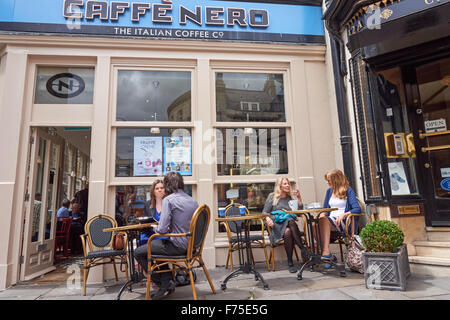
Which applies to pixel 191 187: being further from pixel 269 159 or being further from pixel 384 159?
pixel 384 159

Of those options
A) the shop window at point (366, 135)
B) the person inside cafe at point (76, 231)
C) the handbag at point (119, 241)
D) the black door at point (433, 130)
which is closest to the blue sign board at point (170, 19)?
the shop window at point (366, 135)

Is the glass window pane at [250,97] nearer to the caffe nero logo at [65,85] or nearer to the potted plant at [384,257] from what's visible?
the caffe nero logo at [65,85]

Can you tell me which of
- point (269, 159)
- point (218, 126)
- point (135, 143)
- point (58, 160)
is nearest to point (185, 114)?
point (218, 126)

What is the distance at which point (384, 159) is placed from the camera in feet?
13.2

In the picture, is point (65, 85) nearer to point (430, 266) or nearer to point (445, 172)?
point (430, 266)

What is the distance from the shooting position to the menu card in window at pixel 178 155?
4.66 meters

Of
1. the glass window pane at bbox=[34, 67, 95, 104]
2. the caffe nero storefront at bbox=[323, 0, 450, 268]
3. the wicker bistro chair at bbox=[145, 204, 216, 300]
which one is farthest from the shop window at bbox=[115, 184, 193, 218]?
the caffe nero storefront at bbox=[323, 0, 450, 268]

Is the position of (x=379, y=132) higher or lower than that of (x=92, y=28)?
lower

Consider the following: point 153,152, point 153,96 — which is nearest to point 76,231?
point 153,152

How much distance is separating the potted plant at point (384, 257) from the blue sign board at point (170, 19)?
12.0ft

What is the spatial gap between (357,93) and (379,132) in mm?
687

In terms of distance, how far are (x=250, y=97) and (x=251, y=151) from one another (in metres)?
0.97

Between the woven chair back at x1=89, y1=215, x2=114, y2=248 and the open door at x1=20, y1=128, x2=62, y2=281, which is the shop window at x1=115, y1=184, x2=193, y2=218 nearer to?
the woven chair back at x1=89, y1=215, x2=114, y2=248

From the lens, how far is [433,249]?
348 centimetres
